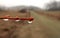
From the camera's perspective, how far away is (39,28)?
76 cm

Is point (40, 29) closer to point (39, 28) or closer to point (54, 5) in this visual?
point (39, 28)

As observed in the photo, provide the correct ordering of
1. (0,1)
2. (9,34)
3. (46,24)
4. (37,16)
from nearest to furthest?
(9,34), (46,24), (37,16), (0,1)

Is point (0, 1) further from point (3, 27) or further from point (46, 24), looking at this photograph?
point (46, 24)

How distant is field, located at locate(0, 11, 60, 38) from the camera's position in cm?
69

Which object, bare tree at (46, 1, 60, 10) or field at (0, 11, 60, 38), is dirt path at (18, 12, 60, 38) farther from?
bare tree at (46, 1, 60, 10)

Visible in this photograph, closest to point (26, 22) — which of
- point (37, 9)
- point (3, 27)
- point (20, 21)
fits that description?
point (20, 21)

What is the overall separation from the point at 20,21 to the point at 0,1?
357 mm

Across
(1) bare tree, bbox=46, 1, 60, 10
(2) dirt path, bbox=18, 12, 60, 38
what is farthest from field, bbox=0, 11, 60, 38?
(1) bare tree, bbox=46, 1, 60, 10

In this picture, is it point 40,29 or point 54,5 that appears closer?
point 40,29

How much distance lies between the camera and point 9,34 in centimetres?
70

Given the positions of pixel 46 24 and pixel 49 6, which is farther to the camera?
pixel 49 6

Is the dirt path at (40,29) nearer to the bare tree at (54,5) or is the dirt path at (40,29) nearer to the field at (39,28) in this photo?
the field at (39,28)

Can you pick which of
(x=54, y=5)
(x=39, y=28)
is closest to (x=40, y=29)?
(x=39, y=28)

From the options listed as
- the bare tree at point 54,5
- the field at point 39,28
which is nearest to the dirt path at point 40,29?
the field at point 39,28
